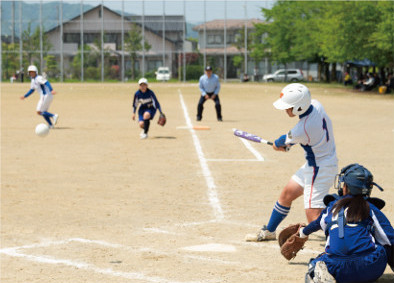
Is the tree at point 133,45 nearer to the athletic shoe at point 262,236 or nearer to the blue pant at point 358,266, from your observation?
the athletic shoe at point 262,236

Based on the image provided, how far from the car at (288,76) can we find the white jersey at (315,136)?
8123cm

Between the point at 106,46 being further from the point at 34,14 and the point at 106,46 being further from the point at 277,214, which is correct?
the point at 277,214

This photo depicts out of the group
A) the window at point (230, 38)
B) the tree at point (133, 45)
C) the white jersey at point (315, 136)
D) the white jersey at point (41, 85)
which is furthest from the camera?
the window at point (230, 38)

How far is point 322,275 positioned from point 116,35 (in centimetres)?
9349

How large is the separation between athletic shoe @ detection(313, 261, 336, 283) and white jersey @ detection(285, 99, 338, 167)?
1.85m

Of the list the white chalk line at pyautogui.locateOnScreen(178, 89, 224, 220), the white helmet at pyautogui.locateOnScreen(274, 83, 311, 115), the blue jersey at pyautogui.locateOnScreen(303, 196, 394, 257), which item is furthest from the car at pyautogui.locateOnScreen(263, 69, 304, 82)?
the blue jersey at pyautogui.locateOnScreen(303, 196, 394, 257)

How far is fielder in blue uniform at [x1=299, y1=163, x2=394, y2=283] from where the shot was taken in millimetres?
6020

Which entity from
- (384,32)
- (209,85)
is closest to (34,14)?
(384,32)

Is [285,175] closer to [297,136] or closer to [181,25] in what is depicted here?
[297,136]

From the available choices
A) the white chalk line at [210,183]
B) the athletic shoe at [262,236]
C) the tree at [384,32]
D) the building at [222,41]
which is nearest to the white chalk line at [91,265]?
the athletic shoe at [262,236]

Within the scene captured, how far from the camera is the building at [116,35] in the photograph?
94.0 metres

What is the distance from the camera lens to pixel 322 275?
6.00m

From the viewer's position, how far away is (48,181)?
1301 cm

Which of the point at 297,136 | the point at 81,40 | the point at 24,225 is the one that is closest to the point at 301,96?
the point at 297,136
